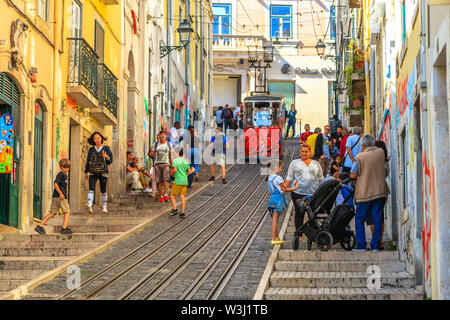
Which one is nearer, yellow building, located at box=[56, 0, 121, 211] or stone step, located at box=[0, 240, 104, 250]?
stone step, located at box=[0, 240, 104, 250]

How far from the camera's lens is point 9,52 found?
1588 centimetres

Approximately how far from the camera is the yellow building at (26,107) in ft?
52.1

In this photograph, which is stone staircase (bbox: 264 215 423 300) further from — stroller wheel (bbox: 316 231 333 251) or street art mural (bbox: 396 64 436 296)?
street art mural (bbox: 396 64 436 296)

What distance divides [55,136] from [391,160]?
747 cm

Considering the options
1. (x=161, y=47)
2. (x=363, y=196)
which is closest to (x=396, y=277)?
(x=363, y=196)

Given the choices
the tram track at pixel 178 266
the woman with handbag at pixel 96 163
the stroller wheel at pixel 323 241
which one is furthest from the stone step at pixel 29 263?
the woman with handbag at pixel 96 163

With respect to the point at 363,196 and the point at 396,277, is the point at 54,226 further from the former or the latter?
the point at 396,277

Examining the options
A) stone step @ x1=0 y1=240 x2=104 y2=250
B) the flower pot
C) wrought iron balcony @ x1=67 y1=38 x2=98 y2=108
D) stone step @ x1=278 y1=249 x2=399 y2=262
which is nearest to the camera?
stone step @ x1=278 y1=249 x2=399 y2=262

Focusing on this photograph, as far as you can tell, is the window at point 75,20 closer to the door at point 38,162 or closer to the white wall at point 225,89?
the door at point 38,162

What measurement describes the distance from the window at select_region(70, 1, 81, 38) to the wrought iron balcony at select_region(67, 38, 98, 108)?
1.08 feet

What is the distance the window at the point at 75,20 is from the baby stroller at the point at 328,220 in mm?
9249

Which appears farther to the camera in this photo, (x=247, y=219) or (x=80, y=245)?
(x=247, y=219)

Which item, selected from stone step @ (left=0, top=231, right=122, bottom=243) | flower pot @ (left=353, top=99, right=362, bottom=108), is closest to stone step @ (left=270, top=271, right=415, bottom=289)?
stone step @ (left=0, top=231, right=122, bottom=243)

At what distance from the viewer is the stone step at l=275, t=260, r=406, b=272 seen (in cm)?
1262
